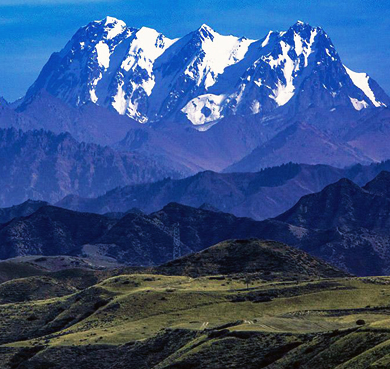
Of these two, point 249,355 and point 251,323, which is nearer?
point 249,355

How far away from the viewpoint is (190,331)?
17950cm

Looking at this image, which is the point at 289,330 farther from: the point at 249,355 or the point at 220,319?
the point at 220,319

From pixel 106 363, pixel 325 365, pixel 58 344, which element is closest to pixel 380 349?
pixel 325 365

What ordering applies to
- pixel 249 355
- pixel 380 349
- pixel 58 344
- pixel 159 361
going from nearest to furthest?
pixel 380 349, pixel 249 355, pixel 159 361, pixel 58 344

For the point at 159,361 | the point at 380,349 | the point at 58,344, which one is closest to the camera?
the point at 380,349

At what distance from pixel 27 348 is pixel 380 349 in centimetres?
7904

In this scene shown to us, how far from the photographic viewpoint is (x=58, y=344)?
190 m

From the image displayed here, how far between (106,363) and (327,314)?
35.5m

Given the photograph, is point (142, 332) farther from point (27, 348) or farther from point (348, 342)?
point (348, 342)

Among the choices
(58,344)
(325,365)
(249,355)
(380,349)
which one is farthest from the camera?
(58,344)

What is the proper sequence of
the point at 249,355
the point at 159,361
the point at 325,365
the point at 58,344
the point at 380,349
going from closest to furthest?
the point at 380,349, the point at 325,365, the point at 249,355, the point at 159,361, the point at 58,344

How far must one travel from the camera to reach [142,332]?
19412cm

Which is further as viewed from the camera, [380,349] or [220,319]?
[220,319]

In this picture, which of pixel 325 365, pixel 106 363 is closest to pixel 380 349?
pixel 325 365
